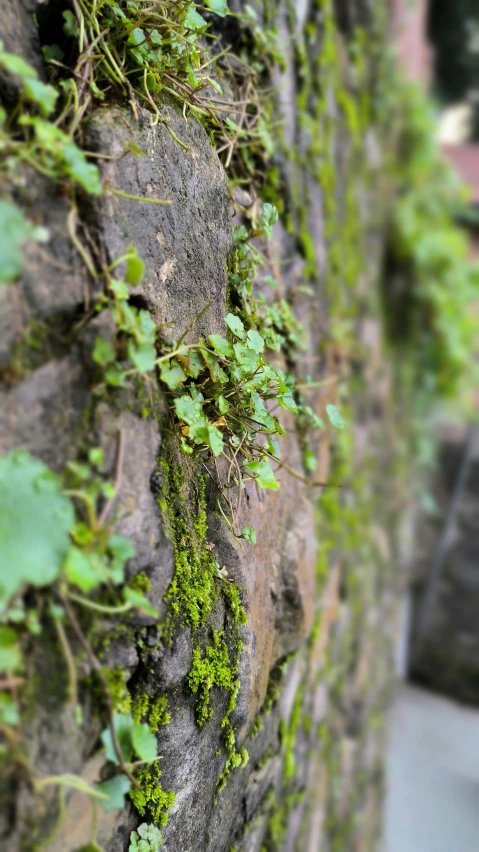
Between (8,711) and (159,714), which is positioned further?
(159,714)

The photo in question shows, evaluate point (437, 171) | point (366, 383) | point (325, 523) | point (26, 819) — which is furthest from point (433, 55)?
point (26, 819)

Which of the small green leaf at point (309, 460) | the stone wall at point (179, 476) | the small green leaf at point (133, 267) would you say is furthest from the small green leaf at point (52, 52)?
the small green leaf at point (309, 460)

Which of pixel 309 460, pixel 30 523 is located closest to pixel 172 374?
pixel 30 523

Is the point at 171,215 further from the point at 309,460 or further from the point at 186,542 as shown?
the point at 309,460

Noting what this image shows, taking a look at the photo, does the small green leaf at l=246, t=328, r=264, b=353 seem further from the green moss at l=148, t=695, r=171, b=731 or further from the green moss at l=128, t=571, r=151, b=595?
the green moss at l=148, t=695, r=171, b=731

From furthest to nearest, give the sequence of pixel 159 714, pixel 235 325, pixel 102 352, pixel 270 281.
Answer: pixel 270 281 < pixel 235 325 < pixel 159 714 < pixel 102 352

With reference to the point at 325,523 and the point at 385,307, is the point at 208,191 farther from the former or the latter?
the point at 385,307

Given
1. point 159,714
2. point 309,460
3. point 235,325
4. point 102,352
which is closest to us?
point 102,352
